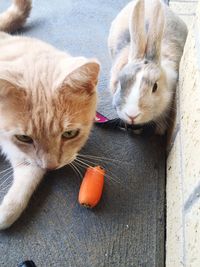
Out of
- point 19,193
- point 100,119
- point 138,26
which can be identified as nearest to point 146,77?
point 138,26

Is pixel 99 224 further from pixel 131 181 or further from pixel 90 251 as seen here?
pixel 131 181

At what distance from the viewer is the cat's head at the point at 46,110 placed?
0.96 metres

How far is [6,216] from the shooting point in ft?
3.57

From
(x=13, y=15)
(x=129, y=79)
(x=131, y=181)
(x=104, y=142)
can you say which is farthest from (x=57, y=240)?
(x=13, y=15)

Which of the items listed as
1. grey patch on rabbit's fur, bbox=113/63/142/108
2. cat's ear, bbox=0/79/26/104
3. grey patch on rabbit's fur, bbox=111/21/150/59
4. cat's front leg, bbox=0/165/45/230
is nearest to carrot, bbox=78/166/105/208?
cat's front leg, bbox=0/165/45/230

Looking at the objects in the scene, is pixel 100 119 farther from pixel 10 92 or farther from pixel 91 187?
pixel 10 92

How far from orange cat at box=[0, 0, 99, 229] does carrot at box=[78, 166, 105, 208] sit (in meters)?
0.13

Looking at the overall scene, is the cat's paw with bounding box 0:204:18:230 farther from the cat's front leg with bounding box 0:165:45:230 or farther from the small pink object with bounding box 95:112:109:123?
the small pink object with bounding box 95:112:109:123

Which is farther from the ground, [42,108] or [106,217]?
[42,108]

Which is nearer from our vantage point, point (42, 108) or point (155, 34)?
point (42, 108)

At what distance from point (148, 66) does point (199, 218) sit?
0.63 metres

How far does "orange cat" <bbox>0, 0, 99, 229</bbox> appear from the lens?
965 millimetres

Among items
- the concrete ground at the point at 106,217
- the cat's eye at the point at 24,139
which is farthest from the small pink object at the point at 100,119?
the cat's eye at the point at 24,139

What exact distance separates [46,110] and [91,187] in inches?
13.3
